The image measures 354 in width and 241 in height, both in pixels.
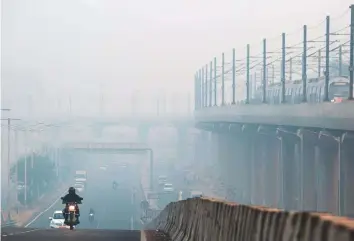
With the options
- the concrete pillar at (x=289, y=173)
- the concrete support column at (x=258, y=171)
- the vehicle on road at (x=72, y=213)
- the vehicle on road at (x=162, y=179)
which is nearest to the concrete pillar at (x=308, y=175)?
the concrete pillar at (x=289, y=173)

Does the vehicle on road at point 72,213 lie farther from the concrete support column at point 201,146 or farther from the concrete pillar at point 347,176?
the concrete support column at point 201,146

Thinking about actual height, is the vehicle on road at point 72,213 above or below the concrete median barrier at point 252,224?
below

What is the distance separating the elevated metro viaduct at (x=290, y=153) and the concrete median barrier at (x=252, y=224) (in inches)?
1106

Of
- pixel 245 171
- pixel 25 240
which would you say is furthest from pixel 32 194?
pixel 25 240

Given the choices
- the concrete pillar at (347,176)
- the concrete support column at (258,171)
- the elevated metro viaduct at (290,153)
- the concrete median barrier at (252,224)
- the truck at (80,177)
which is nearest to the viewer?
the concrete median barrier at (252,224)

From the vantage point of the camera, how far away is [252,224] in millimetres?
8594

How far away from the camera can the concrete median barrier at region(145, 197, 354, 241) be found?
5.39 m

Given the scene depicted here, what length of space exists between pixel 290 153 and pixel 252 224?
67.1 meters

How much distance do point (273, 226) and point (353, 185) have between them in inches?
1797

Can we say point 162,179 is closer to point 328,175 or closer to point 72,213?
point 328,175

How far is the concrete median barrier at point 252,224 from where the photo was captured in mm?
5391

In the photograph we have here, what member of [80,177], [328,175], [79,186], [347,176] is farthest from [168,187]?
[347,176]

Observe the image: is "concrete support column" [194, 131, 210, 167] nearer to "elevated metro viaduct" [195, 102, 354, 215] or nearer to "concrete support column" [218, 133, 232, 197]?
"concrete support column" [218, 133, 232, 197]

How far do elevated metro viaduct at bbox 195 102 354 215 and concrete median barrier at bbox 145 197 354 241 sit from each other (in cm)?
2810
